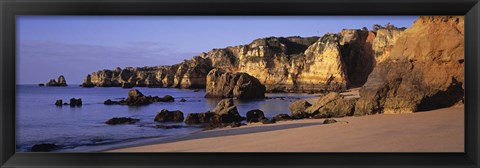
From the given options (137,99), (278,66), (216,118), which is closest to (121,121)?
(216,118)

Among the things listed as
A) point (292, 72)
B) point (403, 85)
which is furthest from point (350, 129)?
point (292, 72)

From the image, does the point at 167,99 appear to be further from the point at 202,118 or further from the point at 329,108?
the point at 329,108

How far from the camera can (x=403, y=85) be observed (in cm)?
629

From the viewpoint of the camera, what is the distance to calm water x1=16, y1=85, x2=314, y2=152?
527 centimetres

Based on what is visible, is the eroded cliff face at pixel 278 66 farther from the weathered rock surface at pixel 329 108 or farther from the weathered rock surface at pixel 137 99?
the weathered rock surface at pixel 329 108

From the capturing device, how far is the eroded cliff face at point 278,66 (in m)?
7.37

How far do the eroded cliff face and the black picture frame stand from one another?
251cm
